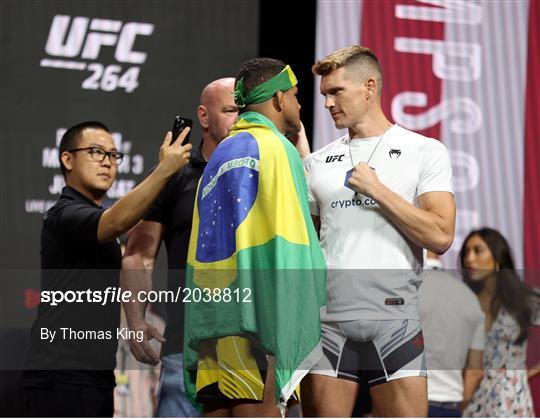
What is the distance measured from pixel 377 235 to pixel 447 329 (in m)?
1.56

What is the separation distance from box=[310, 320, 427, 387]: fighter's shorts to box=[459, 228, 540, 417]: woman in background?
1672 millimetres

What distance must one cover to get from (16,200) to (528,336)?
2.62m

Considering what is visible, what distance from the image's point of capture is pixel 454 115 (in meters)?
6.18

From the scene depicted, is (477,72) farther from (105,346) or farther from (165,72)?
(105,346)

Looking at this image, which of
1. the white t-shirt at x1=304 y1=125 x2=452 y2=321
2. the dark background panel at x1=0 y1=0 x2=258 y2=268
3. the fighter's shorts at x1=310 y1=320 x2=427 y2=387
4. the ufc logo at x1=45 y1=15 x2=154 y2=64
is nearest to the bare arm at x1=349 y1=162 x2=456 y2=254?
the white t-shirt at x1=304 y1=125 x2=452 y2=321

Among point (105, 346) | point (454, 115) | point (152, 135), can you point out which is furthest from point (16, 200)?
point (454, 115)

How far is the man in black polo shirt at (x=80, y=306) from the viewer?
11.7 feet

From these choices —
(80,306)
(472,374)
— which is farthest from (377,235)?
(472,374)

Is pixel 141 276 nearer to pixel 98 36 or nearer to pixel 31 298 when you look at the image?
pixel 31 298

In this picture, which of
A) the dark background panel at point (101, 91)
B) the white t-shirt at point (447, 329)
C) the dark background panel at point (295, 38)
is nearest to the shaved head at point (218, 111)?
the white t-shirt at point (447, 329)

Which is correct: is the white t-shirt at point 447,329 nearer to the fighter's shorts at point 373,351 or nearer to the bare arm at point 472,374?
the bare arm at point 472,374

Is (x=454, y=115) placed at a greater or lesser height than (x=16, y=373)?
greater

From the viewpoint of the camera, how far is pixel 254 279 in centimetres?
305

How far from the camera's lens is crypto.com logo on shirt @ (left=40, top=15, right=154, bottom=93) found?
18.5 feet
